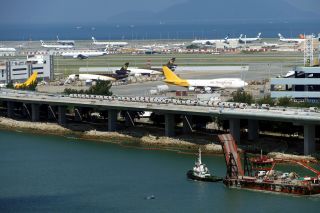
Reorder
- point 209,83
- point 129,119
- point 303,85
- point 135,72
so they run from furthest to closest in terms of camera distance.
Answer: point 135,72 → point 209,83 → point 303,85 → point 129,119

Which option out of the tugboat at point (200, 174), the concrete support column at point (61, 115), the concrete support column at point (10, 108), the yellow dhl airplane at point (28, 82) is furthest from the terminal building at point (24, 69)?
the tugboat at point (200, 174)

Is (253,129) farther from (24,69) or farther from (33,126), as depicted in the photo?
(24,69)

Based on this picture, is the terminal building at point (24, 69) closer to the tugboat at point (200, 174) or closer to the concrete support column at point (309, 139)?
the concrete support column at point (309, 139)

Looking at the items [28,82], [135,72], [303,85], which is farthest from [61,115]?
[135,72]

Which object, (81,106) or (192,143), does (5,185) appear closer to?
(192,143)

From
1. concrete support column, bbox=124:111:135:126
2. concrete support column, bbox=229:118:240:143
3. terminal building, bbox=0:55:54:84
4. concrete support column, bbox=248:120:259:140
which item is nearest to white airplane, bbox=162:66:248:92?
terminal building, bbox=0:55:54:84

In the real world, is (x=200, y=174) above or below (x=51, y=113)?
below

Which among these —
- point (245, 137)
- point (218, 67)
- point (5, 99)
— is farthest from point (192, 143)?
point (218, 67)
